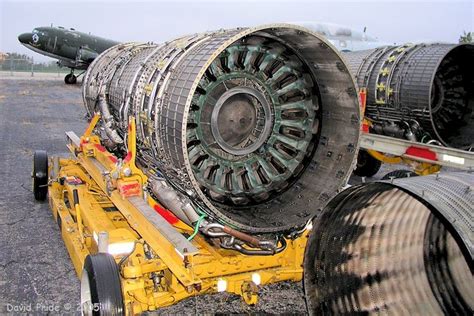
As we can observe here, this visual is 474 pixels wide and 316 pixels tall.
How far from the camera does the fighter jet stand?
2840 centimetres

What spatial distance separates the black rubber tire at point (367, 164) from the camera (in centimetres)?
998

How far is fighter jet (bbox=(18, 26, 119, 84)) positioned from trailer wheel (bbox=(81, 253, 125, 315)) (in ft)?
87.4

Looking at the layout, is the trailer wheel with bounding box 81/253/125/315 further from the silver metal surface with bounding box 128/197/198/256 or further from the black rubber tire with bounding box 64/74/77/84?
the black rubber tire with bounding box 64/74/77/84

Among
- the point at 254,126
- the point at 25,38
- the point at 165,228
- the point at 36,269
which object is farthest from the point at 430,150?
the point at 25,38

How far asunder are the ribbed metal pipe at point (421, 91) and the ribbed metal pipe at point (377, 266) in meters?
5.19

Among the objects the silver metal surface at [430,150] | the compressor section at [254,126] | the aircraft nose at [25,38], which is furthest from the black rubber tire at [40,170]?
the aircraft nose at [25,38]

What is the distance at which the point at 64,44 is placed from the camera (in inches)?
1124

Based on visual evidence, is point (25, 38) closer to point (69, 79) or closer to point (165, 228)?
point (69, 79)

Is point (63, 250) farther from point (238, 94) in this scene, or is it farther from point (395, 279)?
point (395, 279)

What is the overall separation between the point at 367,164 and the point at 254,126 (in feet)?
21.1

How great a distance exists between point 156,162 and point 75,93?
77.4 ft

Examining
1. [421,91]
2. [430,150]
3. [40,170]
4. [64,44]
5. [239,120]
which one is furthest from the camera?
[64,44]

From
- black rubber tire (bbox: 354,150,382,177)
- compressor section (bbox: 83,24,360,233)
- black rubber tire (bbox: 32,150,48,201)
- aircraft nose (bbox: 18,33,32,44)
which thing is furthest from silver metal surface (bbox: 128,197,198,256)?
aircraft nose (bbox: 18,33,32,44)

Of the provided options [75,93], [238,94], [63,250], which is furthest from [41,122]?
[238,94]
